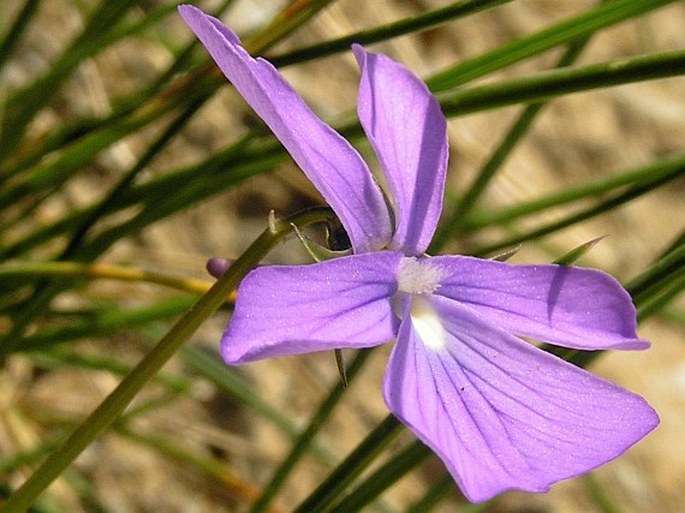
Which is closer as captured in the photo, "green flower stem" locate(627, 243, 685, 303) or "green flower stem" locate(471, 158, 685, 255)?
"green flower stem" locate(627, 243, 685, 303)

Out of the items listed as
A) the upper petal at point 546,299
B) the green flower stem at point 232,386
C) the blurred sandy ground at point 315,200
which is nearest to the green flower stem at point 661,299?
the upper petal at point 546,299

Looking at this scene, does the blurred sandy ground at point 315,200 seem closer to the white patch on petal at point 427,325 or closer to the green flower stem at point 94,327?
the green flower stem at point 94,327

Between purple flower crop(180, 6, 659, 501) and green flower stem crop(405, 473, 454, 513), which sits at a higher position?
purple flower crop(180, 6, 659, 501)

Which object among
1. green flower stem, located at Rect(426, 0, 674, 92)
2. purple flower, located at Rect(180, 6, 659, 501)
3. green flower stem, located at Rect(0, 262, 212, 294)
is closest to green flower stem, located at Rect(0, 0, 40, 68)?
green flower stem, located at Rect(0, 262, 212, 294)

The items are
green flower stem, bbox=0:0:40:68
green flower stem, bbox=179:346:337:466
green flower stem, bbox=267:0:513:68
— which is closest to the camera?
green flower stem, bbox=267:0:513:68

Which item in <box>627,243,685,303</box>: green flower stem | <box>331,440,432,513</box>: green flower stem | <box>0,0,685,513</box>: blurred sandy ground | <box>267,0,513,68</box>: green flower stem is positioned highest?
<box>267,0,513,68</box>: green flower stem

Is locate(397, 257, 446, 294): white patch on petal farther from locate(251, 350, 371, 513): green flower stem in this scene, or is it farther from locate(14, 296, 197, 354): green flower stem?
locate(14, 296, 197, 354): green flower stem

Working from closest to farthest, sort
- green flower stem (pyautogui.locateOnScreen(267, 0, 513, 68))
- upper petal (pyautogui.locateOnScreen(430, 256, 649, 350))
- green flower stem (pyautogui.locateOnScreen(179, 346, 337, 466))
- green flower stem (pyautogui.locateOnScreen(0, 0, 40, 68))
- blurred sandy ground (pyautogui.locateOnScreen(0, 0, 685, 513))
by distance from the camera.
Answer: upper petal (pyautogui.locateOnScreen(430, 256, 649, 350)) < green flower stem (pyautogui.locateOnScreen(267, 0, 513, 68)) < green flower stem (pyautogui.locateOnScreen(0, 0, 40, 68)) < green flower stem (pyautogui.locateOnScreen(179, 346, 337, 466)) < blurred sandy ground (pyautogui.locateOnScreen(0, 0, 685, 513))
